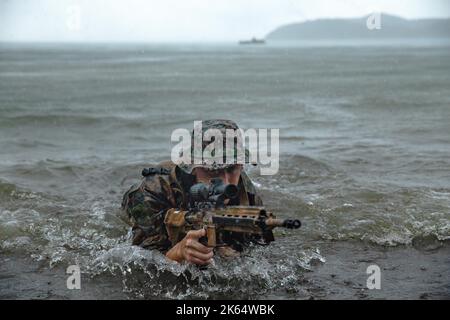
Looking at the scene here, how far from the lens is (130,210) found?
6.64m

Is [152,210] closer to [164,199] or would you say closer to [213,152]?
[164,199]

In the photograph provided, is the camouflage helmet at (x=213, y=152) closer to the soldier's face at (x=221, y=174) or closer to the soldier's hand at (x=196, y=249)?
the soldier's face at (x=221, y=174)

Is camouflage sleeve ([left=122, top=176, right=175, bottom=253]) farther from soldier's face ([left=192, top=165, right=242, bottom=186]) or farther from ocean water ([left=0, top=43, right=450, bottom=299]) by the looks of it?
soldier's face ([left=192, top=165, right=242, bottom=186])

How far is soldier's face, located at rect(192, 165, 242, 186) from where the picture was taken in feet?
20.1

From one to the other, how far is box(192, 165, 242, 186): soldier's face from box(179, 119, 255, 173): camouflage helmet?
44 millimetres

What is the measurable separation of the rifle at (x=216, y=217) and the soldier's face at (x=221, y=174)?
9.5 inches

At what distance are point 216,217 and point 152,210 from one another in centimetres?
115

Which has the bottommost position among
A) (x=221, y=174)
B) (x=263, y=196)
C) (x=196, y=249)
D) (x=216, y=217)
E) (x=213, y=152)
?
(x=263, y=196)

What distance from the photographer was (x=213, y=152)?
620cm

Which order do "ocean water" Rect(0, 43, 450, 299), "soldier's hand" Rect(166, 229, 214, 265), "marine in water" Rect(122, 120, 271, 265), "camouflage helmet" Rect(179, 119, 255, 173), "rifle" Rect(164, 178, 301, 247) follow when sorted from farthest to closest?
"ocean water" Rect(0, 43, 450, 299)
"marine in water" Rect(122, 120, 271, 265)
"camouflage helmet" Rect(179, 119, 255, 173)
"soldier's hand" Rect(166, 229, 214, 265)
"rifle" Rect(164, 178, 301, 247)

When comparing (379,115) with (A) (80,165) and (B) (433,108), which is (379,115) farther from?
(A) (80,165)

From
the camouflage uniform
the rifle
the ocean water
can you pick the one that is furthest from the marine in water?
the rifle

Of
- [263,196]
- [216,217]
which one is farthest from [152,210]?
[263,196]
